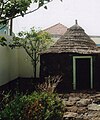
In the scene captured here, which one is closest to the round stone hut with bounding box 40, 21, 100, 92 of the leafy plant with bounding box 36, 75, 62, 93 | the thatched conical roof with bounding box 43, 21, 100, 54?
the thatched conical roof with bounding box 43, 21, 100, 54

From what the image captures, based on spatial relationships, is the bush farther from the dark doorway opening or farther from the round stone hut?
the dark doorway opening

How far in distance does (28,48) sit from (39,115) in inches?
564

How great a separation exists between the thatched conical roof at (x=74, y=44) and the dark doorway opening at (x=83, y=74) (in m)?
0.75

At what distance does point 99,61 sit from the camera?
18.5 meters

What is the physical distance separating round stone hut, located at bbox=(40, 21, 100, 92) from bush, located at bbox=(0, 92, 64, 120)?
9052 mm

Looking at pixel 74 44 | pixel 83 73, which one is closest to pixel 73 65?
pixel 83 73

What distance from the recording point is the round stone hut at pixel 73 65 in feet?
57.5

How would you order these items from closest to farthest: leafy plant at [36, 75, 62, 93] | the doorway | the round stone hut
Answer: leafy plant at [36, 75, 62, 93] → the round stone hut → the doorway

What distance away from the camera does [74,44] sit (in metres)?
18.4

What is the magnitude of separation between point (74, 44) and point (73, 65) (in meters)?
1.62

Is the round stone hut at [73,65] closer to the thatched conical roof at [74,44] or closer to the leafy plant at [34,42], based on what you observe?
the thatched conical roof at [74,44]

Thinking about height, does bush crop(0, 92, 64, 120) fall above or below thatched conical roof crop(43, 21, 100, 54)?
below

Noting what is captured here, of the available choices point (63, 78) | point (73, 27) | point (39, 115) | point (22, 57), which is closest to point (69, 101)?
point (63, 78)

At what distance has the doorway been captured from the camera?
17.7 meters
